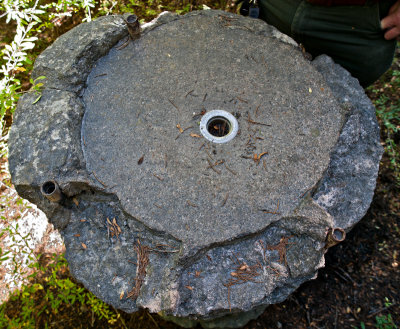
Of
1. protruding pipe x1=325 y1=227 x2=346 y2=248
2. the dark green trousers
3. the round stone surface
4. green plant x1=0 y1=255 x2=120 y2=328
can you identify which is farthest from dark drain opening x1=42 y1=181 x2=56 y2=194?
the dark green trousers

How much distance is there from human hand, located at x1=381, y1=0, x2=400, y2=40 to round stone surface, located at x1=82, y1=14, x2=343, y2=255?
719mm

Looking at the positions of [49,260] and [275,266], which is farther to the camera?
→ [49,260]

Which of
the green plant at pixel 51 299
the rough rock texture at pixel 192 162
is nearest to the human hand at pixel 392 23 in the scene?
the rough rock texture at pixel 192 162

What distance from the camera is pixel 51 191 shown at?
1.71m

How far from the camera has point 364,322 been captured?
7.84ft

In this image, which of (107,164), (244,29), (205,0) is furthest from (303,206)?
(205,0)

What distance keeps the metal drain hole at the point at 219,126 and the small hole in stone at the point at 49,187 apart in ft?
3.03

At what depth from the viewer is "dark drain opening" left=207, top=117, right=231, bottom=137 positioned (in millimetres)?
2104

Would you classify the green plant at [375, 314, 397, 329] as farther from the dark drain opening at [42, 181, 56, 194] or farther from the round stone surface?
the dark drain opening at [42, 181, 56, 194]

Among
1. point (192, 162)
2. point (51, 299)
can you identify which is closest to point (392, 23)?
point (192, 162)

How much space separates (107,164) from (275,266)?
1137 mm

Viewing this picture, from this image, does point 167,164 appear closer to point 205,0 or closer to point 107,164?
point 107,164

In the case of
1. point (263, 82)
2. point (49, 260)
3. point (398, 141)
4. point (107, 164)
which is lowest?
point (49, 260)

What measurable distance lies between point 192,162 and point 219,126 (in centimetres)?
37
